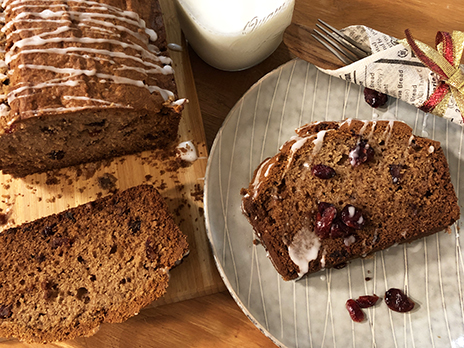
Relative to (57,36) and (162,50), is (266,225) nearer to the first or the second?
(162,50)

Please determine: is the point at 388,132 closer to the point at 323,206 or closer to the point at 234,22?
the point at 323,206

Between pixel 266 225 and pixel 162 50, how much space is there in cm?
98

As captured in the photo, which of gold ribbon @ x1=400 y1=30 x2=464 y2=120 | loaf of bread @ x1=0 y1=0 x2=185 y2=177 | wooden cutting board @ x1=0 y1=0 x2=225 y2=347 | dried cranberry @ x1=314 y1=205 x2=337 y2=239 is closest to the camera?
loaf of bread @ x1=0 y1=0 x2=185 y2=177

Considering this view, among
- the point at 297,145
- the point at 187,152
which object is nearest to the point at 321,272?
the point at 297,145

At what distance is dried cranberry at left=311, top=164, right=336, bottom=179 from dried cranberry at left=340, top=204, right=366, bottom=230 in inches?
6.7

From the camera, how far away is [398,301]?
1901 mm

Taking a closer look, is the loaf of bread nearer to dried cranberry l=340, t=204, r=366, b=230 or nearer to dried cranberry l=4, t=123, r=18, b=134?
dried cranberry l=4, t=123, r=18, b=134

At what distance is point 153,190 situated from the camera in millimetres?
1937

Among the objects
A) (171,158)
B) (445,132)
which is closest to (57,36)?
(171,158)

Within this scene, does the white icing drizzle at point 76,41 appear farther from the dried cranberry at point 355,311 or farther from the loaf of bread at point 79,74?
the dried cranberry at point 355,311

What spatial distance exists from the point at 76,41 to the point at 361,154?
4.47 ft

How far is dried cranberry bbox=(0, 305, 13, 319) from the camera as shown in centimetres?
177

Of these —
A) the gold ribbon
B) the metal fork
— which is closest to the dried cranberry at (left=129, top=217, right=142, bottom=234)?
the metal fork

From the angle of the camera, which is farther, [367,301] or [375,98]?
[375,98]
